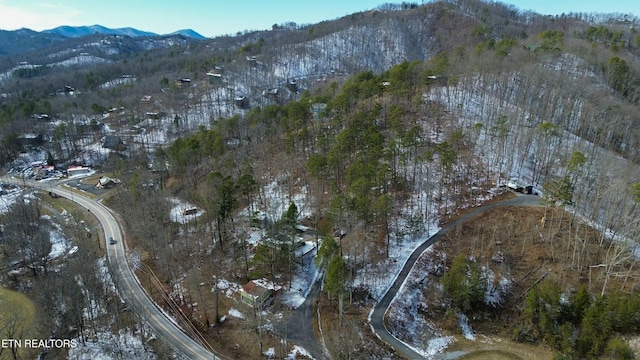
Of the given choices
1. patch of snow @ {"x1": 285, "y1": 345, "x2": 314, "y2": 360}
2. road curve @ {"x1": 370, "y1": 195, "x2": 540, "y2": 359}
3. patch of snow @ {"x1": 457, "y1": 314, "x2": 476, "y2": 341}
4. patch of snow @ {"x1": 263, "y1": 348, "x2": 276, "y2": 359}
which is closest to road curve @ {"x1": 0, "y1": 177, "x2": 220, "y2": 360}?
patch of snow @ {"x1": 263, "y1": 348, "x2": 276, "y2": 359}

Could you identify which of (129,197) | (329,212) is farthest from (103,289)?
(329,212)

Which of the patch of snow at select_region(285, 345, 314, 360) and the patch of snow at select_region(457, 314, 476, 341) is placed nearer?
the patch of snow at select_region(285, 345, 314, 360)

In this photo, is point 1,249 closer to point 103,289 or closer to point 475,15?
point 103,289

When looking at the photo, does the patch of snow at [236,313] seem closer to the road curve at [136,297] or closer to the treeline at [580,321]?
the road curve at [136,297]

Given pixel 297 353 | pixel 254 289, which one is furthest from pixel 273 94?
pixel 297 353

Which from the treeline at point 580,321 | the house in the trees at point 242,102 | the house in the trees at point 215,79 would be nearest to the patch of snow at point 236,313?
the treeline at point 580,321

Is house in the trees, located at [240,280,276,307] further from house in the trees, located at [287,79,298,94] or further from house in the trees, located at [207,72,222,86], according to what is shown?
house in the trees, located at [207,72,222,86]
